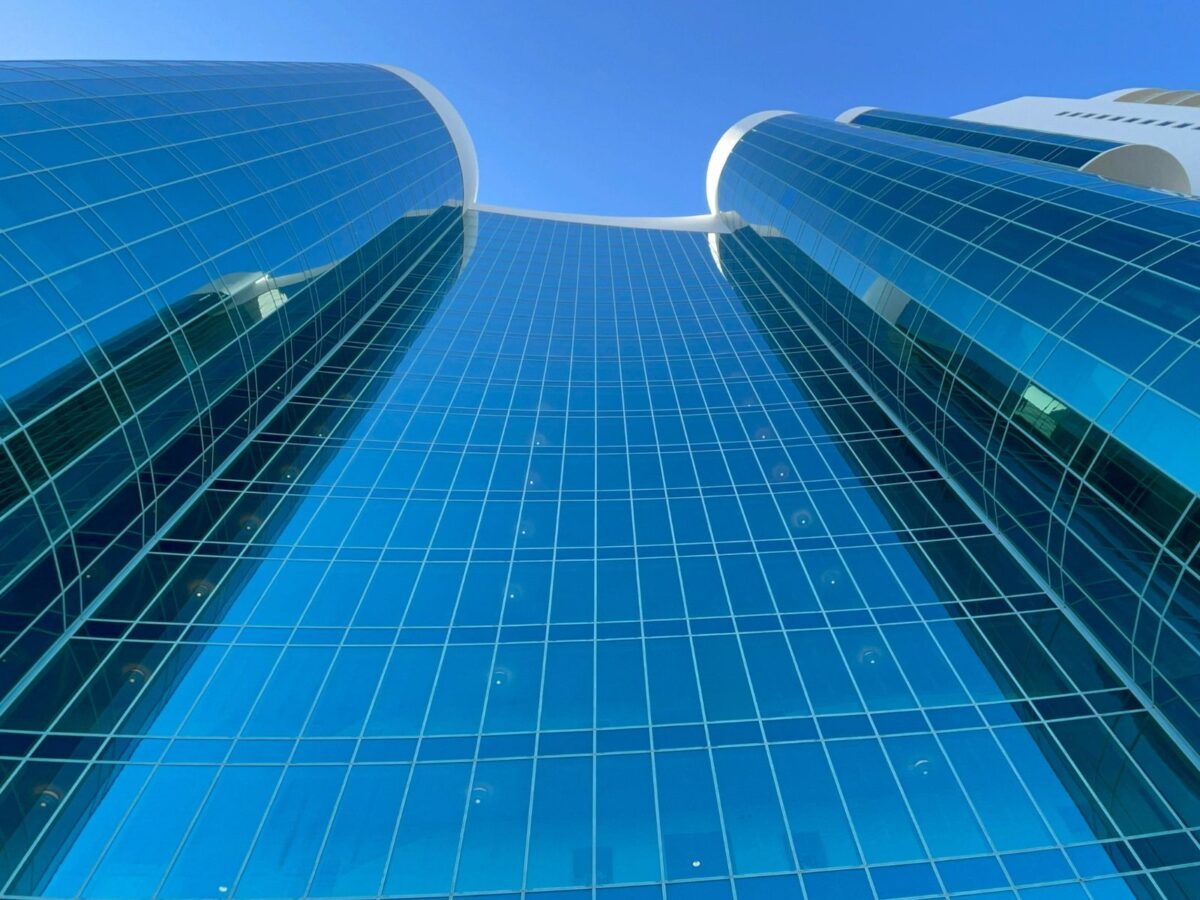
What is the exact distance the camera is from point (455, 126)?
64.6 m

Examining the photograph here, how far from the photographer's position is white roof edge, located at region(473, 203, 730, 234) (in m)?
67.6

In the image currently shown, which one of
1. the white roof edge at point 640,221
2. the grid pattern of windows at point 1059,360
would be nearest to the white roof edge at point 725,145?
the white roof edge at point 640,221

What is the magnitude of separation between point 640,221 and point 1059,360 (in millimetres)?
55469

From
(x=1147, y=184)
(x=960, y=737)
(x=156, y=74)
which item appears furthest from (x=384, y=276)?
(x=1147, y=184)

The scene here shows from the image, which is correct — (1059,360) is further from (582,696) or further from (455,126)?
(455,126)

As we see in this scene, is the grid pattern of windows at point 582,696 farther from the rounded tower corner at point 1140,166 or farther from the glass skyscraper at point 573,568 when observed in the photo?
the rounded tower corner at point 1140,166

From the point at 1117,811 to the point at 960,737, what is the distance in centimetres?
308

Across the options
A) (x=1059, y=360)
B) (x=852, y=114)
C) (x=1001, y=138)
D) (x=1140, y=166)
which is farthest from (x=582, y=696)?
(x=852, y=114)

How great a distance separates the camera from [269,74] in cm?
4425

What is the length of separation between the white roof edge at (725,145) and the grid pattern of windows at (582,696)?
49124mm

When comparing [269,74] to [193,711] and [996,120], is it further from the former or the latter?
[996,120]

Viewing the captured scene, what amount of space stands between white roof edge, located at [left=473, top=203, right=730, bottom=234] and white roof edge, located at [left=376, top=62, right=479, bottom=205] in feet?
8.77

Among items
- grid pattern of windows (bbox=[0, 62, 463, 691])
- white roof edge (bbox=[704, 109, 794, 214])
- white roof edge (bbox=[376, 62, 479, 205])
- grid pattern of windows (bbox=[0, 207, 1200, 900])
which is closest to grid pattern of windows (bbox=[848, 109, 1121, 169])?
white roof edge (bbox=[704, 109, 794, 214])

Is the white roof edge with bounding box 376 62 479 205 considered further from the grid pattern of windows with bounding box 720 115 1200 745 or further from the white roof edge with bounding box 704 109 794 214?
the grid pattern of windows with bounding box 720 115 1200 745
